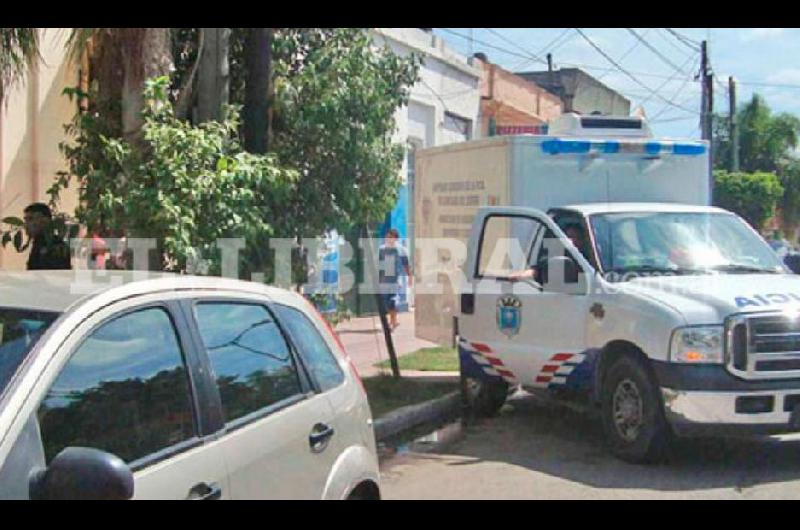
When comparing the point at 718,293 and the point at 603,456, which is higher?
the point at 718,293

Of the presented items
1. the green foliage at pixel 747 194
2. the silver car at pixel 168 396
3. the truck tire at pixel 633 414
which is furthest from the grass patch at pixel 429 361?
the green foliage at pixel 747 194

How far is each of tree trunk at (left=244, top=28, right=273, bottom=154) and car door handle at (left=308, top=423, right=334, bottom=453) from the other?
5.16m

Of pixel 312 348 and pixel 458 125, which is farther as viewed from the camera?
pixel 458 125

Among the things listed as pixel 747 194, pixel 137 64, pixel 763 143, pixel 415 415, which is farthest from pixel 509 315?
pixel 763 143

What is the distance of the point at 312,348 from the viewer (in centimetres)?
456

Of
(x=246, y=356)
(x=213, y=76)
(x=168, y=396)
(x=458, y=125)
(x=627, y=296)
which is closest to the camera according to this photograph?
(x=168, y=396)

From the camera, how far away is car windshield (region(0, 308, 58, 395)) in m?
3.05

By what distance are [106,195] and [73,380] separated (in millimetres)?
4546

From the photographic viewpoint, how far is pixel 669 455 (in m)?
8.47

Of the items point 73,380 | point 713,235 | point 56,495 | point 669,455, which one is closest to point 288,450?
point 73,380

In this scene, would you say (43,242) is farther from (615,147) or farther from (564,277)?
(615,147)

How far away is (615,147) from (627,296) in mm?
2596

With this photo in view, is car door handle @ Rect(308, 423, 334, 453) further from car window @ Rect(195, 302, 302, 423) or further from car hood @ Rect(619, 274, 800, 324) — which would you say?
car hood @ Rect(619, 274, 800, 324)

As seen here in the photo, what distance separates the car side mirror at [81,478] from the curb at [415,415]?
6.24m
